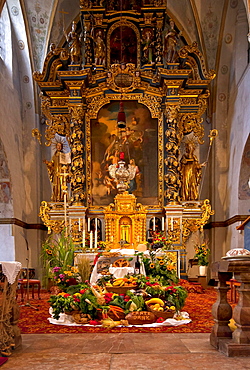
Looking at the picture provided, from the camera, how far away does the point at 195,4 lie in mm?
17625

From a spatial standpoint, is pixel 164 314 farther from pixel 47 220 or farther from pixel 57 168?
pixel 57 168

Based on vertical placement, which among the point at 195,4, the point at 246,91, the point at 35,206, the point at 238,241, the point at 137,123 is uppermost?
the point at 195,4

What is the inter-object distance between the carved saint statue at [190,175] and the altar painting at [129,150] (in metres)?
0.99

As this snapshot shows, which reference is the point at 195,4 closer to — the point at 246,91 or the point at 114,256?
the point at 246,91

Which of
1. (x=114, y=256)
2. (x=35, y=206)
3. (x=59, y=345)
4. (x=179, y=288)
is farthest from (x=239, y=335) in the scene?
(x=35, y=206)

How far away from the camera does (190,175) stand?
15844 mm

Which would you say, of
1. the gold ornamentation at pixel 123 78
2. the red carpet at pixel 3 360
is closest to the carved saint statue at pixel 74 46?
the gold ornamentation at pixel 123 78

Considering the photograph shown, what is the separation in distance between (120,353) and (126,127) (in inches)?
437

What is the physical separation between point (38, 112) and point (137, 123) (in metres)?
4.52

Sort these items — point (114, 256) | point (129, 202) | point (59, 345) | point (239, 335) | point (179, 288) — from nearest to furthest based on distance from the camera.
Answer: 1. point (239, 335)
2. point (59, 345)
3. point (179, 288)
4. point (114, 256)
5. point (129, 202)

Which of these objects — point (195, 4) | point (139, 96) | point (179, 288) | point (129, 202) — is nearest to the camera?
point (179, 288)

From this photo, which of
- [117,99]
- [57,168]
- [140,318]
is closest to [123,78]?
[117,99]

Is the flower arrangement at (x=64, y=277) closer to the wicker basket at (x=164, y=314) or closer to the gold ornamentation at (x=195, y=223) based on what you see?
the wicker basket at (x=164, y=314)

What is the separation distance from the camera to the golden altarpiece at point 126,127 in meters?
15.1
